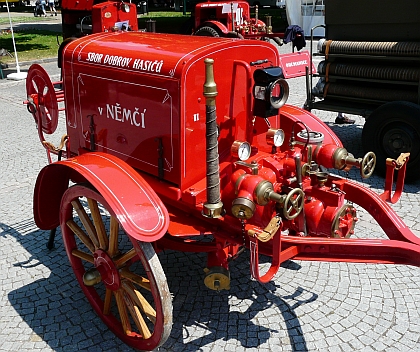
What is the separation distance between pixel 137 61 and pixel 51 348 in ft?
6.42

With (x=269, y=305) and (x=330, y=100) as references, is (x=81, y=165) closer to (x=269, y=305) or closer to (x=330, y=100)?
(x=269, y=305)

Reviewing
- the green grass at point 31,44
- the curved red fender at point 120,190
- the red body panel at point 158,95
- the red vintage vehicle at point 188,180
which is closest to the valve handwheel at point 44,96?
the red body panel at point 158,95

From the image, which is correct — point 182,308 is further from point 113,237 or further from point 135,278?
point 113,237

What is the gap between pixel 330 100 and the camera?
6.33 m

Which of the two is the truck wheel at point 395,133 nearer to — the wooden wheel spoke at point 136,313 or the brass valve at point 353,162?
A: the brass valve at point 353,162

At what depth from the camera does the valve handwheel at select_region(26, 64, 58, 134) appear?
399 cm

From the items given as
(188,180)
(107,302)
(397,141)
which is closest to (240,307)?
(107,302)

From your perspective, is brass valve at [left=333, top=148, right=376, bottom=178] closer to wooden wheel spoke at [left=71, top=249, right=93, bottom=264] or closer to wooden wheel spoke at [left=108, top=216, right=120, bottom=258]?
wooden wheel spoke at [left=108, top=216, right=120, bottom=258]

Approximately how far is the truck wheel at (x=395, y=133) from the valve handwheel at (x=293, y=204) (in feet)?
9.73

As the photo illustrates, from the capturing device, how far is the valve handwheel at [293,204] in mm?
2575

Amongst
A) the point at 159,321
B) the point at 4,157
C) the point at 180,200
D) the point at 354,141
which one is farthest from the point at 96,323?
the point at 354,141

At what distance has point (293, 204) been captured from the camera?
262cm

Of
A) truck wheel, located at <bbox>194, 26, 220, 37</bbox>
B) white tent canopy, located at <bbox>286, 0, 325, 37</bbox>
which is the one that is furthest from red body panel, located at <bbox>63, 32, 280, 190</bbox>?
white tent canopy, located at <bbox>286, 0, 325, 37</bbox>

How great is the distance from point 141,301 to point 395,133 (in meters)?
3.71
